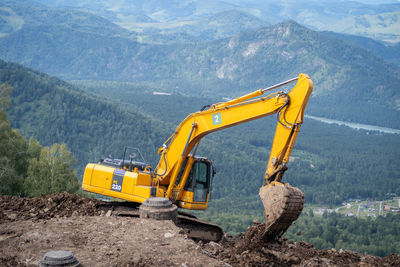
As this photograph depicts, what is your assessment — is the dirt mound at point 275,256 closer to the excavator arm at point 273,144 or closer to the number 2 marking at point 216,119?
the excavator arm at point 273,144

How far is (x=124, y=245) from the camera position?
13.2m

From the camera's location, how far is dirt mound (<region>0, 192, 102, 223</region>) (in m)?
16.6

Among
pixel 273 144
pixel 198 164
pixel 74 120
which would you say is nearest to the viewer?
pixel 273 144

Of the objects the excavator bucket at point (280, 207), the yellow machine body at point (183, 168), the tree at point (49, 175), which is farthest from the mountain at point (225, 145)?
the excavator bucket at point (280, 207)

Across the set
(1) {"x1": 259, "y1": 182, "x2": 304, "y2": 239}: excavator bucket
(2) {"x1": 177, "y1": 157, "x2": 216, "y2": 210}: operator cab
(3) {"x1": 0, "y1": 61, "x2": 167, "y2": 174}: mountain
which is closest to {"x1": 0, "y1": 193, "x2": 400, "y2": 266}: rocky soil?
(1) {"x1": 259, "y1": 182, "x2": 304, "y2": 239}: excavator bucket

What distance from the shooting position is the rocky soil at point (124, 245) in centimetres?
1235

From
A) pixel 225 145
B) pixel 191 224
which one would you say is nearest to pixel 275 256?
pixel 191 224

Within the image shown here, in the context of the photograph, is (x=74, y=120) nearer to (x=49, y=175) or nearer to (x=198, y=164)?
(x=49, y=175)

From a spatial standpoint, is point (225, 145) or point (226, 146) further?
point (225, 145)

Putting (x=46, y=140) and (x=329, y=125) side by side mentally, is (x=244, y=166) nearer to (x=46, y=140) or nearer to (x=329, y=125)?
(x=46, y=140)

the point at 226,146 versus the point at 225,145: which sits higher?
the point at 225,145

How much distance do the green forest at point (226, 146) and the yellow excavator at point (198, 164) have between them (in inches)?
2580

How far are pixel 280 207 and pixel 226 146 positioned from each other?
12606cm

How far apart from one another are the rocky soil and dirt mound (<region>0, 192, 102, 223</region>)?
30 millimetres
